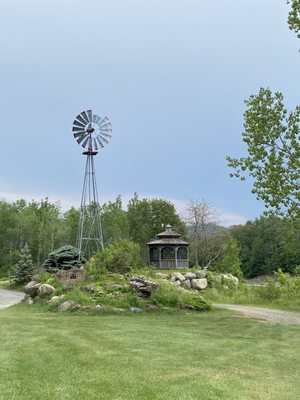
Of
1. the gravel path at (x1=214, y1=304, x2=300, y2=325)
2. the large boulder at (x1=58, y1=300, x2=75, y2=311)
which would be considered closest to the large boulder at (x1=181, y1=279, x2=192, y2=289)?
the gravel path at (x1=214, y1=304, x2=300, y2=325)

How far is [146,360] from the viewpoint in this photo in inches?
274

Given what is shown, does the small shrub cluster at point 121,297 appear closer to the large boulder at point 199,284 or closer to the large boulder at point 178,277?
the large boulder at point 199,284

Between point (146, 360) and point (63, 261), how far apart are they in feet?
45.5

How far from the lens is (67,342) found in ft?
27.9

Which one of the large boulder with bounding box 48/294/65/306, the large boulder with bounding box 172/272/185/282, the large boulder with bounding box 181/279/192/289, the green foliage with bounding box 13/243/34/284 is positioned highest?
the green foliage with bounding box 13/243/34/284

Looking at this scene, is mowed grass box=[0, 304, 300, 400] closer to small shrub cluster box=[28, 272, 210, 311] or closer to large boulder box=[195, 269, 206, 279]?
small shrub cluster box=[28, 272, 210, 311]

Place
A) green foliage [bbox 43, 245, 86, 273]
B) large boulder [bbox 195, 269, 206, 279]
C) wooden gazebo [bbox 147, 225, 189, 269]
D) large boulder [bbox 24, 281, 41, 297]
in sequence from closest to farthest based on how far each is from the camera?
1. large boulder [bbox 24, 281, 41, 297]
2. green foliage [bbox 43, 245, 86, 273]
3. large boulder [bbox 195, 269, 206, 279]
4. wooden gazebo [bbox 147, 225, 189, 269]

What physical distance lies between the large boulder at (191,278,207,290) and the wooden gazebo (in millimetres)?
5066

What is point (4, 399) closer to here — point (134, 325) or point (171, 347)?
point (171, 347)

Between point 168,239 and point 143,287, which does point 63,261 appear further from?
point 168,239

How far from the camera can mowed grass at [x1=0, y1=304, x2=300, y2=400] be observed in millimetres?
5297

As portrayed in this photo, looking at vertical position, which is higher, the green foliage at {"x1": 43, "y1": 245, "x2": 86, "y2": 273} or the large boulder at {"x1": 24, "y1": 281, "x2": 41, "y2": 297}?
the green foliage at {"x1": 43, "y1": 245, "x2": 86, "y2": 273}

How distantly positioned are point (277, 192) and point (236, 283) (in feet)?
55.2

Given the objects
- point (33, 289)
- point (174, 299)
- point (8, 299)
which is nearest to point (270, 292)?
point (174, 299)
